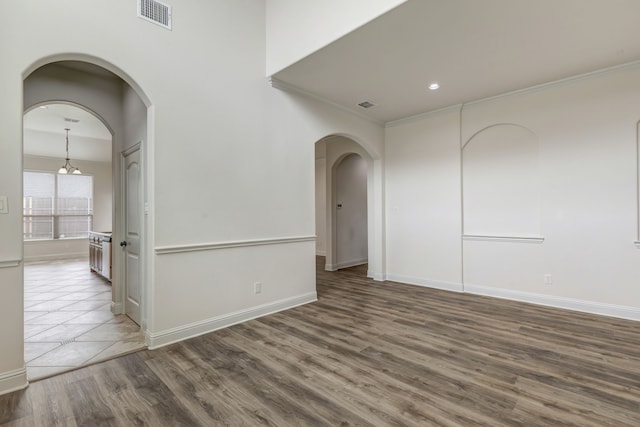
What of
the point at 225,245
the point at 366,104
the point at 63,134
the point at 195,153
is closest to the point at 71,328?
the point at 225,245

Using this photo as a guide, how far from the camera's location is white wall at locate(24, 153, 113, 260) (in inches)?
328

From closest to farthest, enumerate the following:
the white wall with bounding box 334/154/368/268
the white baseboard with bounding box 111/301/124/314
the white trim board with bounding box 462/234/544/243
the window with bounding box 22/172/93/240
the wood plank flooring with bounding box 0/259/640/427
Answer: the wood plank flooring with bounding box 0/259/640/427
the white baseboard with bounding box 111/301/124/314
the white trim board with bounding box 462/234/544/243
the white wall with bounding box 334/154/368/268
the window with bounding box 22/172/93/240

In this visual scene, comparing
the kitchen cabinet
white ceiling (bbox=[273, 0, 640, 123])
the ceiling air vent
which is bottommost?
the kitchen cabinet

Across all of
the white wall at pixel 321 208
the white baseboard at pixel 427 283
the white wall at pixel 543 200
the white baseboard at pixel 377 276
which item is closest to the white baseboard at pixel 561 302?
the white wall at pixel 543 200

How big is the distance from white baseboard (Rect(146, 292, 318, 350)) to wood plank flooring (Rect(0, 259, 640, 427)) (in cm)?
10

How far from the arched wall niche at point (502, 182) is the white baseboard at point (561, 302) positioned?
0.83 metres

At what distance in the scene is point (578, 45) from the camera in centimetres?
313

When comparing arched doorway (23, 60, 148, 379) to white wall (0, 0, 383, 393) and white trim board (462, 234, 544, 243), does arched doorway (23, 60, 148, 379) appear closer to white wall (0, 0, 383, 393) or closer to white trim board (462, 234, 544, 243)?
white wall (0, 0, 383, 393)

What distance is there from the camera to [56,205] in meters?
8.87

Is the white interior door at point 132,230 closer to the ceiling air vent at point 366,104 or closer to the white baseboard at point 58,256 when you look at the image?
the ceiling air vent at point 366,104

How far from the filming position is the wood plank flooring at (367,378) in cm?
190

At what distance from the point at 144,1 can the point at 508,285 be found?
558cm

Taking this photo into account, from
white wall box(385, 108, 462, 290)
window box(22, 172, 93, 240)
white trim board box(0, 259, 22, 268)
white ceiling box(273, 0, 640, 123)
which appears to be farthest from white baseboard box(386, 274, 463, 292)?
window box(22, 172, 93, 240)

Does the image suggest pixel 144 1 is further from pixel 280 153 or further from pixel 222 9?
pixel 280 153
